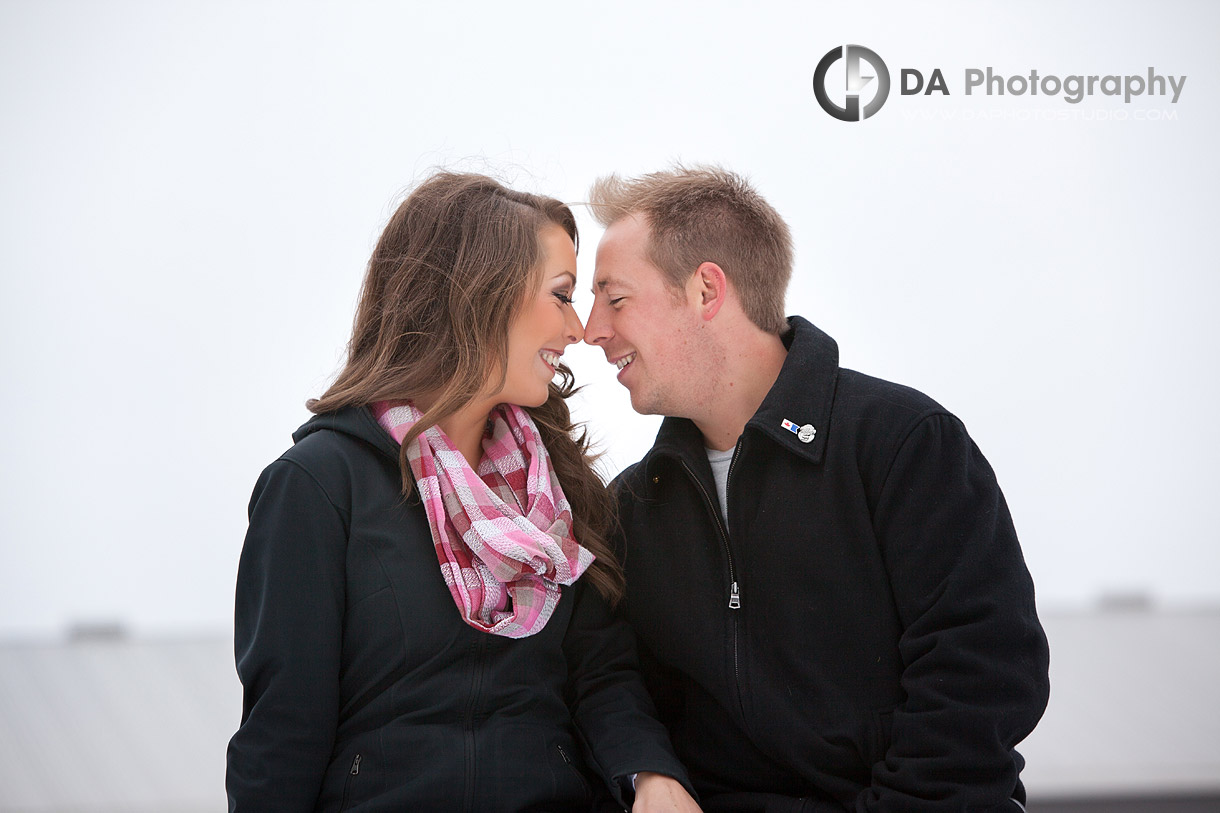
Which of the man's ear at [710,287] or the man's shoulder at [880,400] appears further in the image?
the man's ear at [710,287]

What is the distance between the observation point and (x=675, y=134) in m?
3.13

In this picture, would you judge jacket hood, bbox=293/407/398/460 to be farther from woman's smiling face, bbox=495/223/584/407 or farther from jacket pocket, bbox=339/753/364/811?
jacket pocket, bbox=339/753/364/811

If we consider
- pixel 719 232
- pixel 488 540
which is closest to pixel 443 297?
pixel 488 540

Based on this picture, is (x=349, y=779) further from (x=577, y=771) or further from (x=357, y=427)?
(x=357, y=427)

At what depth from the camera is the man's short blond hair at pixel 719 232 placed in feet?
6.60

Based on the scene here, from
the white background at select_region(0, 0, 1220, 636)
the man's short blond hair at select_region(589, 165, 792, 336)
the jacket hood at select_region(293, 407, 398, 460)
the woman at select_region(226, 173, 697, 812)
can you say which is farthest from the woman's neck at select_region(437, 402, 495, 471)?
the white background at select_region(0, 0, 1220, 636)

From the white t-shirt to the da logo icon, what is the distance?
1.59m

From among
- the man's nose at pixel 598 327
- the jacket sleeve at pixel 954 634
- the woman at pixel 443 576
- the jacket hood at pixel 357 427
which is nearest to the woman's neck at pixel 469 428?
the woman at pixel 443 576

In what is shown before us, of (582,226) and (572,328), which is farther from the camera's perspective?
(582,226)

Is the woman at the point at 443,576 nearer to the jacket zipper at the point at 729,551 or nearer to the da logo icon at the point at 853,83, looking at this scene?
the jacket zipper at the point at 729,551

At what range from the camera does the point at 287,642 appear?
1556 mm

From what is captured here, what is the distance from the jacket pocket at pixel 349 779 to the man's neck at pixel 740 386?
2.87ft

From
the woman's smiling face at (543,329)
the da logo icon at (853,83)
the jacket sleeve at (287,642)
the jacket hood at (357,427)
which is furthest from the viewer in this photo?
the da logo icon at (853,83)

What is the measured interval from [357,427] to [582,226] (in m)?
1.43
